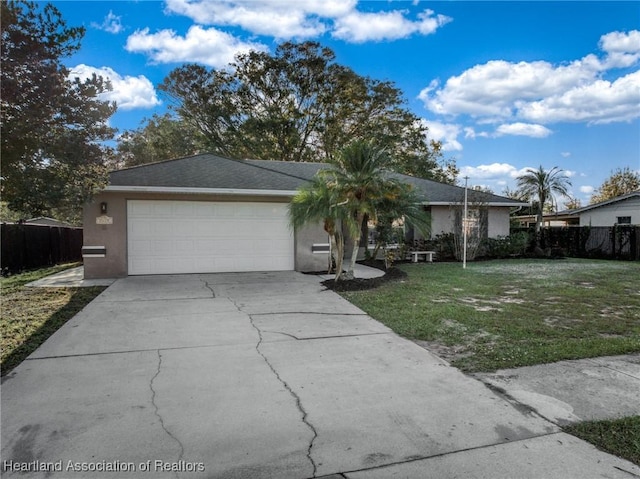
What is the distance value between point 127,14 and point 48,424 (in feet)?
34.2

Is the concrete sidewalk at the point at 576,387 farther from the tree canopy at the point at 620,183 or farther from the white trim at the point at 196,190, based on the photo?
the tree canopy at the point at 620,183

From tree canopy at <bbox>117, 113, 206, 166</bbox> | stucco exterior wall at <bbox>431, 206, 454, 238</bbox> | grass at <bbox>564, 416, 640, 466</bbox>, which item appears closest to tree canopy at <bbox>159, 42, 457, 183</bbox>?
tree canopy at <bbox>117, 113, 206, 166</bbox>

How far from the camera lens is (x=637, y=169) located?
107 feet

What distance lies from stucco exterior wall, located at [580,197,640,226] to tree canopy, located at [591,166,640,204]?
14663mm

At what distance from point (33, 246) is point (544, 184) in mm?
24525

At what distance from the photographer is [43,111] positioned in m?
6.73

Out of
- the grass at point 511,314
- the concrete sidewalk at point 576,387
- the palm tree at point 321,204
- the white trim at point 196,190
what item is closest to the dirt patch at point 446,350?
the grass at point 511,314

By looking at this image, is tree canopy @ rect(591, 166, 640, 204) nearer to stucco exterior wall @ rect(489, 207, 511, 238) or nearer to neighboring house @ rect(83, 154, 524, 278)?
stucco exterior wall @ rect(489, 207, 511, 238)

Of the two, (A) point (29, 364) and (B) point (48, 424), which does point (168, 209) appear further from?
(B) point (48, 424)

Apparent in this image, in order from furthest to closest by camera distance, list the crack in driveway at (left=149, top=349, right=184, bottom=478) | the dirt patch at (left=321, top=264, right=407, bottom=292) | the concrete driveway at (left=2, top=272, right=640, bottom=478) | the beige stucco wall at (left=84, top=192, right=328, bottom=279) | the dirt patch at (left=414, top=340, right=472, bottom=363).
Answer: the beige stucco wall at (left=84, top=192, right=328, bottom=279)
the dirt patch at (left=321, top=264, right=407, bottom=292)
the dirt patch at (left=414, top=340, right=472, bottom=363)
the crack in driveway at (left=149, top=349, right=184, bottom=478)
the concrete driveway at (left=2, top=272, right=640, bottom=478)

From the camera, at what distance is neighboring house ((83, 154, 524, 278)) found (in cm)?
1053

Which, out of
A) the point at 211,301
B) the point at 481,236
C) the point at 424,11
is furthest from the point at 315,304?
the point at 481,236

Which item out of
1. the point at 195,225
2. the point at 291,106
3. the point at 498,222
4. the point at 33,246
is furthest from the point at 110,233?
the point at 291,106

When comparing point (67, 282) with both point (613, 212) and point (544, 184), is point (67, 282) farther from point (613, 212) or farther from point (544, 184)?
point (544, 184)
